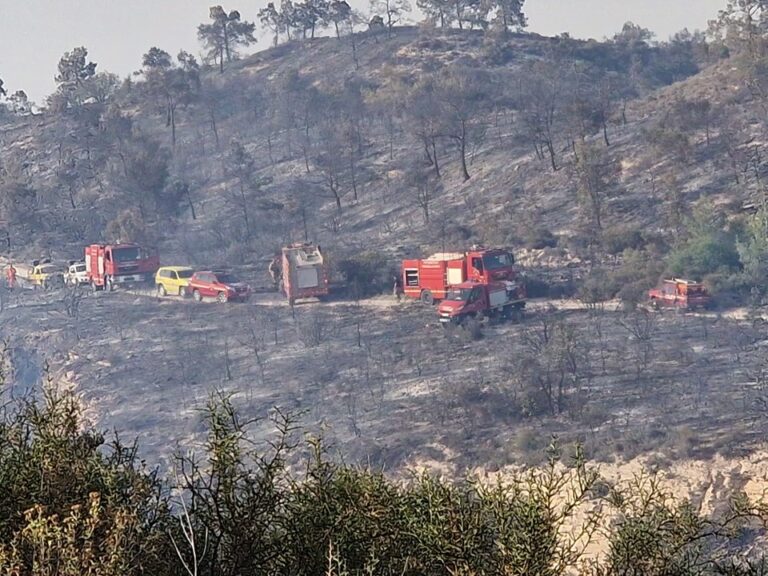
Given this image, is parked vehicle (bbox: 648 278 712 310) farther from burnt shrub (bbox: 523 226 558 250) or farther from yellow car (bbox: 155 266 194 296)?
yellow car (bbox: 155 266 194 296)

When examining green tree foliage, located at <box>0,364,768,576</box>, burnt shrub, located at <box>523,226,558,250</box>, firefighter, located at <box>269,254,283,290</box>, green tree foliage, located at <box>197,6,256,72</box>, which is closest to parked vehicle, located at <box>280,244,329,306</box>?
firefighter, located at <box>269,254,283,290</box>

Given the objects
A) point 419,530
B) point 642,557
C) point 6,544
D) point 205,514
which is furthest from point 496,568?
point 6,544

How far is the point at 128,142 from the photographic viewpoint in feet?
201

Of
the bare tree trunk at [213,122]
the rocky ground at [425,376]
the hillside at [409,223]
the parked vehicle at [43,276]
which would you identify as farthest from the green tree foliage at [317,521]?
the bare tree trunk at [213,122]

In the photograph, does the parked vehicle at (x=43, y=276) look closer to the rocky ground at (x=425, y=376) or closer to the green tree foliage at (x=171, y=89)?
the rocky ground at (x=425, y=376)

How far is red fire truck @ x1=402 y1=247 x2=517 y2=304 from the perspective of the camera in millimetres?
31703

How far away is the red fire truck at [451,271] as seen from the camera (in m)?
31.7

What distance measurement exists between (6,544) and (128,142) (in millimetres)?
57345

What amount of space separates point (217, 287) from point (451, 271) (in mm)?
9111

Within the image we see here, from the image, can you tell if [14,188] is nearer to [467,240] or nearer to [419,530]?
[467,240]

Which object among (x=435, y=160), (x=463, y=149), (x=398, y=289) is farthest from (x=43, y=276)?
(x=463, y=149)

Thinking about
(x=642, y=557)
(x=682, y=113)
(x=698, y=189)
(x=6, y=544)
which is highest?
(x=682, y=113)

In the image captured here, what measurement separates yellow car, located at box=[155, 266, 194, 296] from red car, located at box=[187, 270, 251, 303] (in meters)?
0.35

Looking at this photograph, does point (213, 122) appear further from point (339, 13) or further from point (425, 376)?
point (425, 376)
